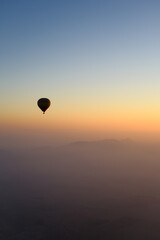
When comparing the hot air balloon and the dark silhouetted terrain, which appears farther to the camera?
the dark silhouetted terrain

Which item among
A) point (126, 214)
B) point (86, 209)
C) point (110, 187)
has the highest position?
point (110, 187)

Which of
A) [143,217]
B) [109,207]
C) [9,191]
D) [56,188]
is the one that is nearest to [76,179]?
[56,188]

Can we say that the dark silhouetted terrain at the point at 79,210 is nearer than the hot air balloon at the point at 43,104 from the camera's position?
No

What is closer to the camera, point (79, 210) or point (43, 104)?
point (43, 104)

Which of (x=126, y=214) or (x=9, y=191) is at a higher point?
(x=9, y=191)

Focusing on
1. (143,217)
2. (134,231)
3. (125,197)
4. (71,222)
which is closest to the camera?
(134,231)

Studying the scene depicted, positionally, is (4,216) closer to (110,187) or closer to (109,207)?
(109,207)

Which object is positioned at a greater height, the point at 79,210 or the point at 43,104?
the point at 79,210

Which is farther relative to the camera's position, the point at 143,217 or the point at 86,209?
the point at 86,209

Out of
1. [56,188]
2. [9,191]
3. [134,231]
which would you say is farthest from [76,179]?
[134,231]

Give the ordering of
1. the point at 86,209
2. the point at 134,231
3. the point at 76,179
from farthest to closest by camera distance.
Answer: the point at 76,179, the point at 86,209, the point at 134,231
